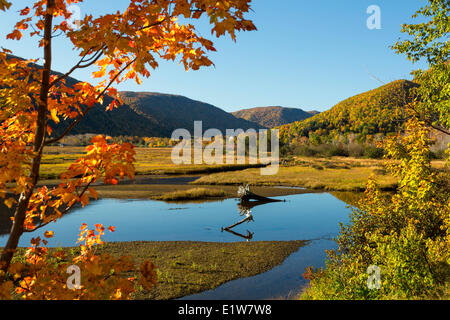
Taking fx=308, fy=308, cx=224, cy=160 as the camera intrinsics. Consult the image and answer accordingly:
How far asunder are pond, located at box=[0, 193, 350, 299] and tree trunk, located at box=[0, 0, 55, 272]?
10.8 meters

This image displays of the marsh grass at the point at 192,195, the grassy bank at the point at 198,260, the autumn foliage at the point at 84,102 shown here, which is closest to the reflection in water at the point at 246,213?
the grassy bank at the point at 198,260

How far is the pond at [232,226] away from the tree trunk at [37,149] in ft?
35.5

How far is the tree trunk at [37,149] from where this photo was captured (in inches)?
152

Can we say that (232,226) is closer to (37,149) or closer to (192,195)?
(192,195)

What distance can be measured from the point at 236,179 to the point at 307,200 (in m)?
19.7

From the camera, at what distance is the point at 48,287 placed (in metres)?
3.93

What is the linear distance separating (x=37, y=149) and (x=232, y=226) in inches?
875

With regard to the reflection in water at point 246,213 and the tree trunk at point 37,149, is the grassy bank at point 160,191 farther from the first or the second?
the tree trunk at point 37,149

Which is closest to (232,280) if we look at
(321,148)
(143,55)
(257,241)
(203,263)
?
(203,263)

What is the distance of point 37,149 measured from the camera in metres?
A: 4.00

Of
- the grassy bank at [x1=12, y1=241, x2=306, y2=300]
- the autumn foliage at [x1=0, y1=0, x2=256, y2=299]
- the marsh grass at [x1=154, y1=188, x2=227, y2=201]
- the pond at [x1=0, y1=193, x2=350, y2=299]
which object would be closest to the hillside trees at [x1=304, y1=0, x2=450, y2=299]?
the pond at [x1=0, y1=193, x2=350, y2=299]

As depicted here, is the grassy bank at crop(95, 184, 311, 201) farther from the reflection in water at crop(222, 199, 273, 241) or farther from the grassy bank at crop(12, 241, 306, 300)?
the grassy bank at crop(12, 241, 306, 300)

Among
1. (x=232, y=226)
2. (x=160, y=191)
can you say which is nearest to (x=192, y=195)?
(x=160, y=191)
